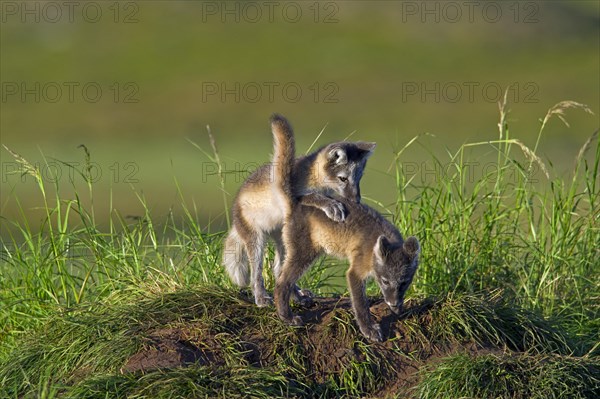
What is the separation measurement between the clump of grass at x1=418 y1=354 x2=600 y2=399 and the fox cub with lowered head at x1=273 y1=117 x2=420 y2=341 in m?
0.66

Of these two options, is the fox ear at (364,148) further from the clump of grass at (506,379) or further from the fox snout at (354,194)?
the clump of grass at (506,379)

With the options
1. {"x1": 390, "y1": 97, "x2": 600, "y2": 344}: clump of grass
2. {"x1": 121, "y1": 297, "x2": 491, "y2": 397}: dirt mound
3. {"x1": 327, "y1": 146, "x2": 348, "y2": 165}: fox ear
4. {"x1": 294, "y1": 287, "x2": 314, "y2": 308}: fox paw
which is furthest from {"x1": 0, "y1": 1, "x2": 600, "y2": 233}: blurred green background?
{"x1": 121, "y1": 297, "x2": 491, "y2": 397}: dirt mound

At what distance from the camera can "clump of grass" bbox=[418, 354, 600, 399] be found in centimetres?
762

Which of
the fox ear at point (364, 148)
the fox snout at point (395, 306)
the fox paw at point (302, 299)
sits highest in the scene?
the fox ear at point (364, 148)

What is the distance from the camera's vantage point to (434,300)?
8602 millimetres

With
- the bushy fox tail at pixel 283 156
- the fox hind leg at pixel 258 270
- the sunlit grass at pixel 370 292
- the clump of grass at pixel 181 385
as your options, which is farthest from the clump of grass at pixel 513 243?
the clump of grass at pixel 181 385

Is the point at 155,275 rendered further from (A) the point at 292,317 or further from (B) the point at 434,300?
(B) the point at 434,300

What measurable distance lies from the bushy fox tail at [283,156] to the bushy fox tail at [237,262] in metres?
0.71

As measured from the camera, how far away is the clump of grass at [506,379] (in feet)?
25.0

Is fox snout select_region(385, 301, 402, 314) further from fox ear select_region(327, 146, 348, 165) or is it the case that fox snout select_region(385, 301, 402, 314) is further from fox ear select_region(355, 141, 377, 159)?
fox ear select_region(355, 141, 377, 159)

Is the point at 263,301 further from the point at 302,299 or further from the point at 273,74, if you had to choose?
the point at 273,74

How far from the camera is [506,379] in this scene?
7.70m

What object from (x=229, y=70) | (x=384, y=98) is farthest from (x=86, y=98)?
(x=384, y=98)

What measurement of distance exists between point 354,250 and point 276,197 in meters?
0.79
